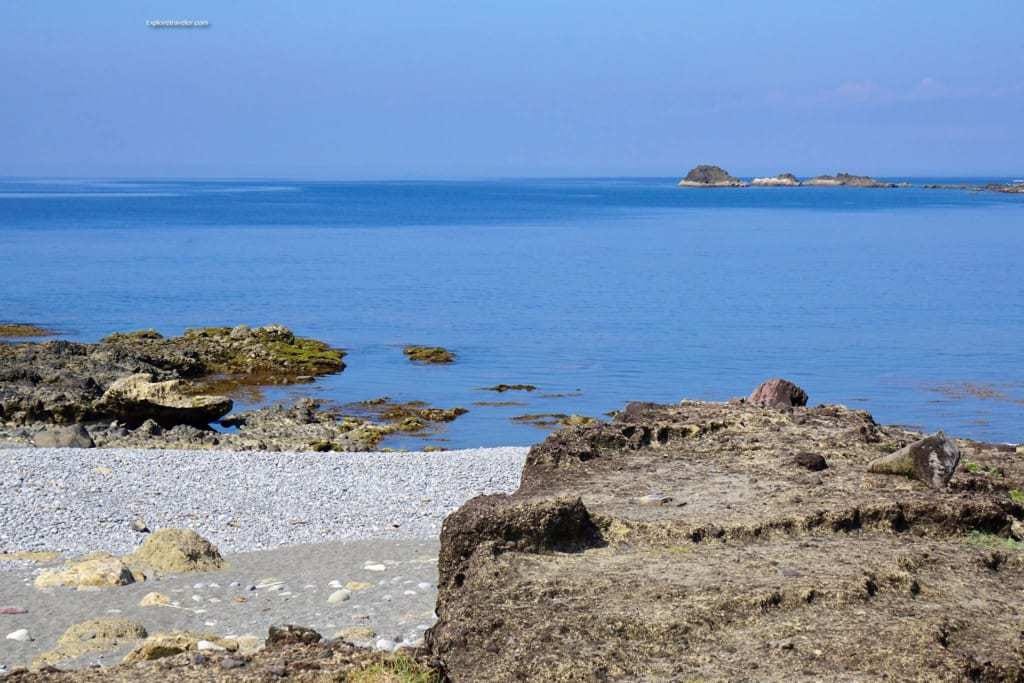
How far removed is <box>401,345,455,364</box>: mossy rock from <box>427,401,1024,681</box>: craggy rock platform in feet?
74.6

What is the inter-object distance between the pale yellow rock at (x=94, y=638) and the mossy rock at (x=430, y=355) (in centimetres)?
2324

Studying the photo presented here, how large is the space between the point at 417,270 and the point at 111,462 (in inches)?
1745

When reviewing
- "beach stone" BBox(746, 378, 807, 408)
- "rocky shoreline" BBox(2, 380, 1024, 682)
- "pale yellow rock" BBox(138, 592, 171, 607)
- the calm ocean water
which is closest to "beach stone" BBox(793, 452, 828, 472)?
"rocky shoreline" BBox(2, 380, 1024, 682)

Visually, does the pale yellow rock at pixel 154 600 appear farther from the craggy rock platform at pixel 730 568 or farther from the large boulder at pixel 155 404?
the large boulder at pixel 155 404

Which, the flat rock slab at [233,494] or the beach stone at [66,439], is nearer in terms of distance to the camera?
the flat rock slab at [233,494]

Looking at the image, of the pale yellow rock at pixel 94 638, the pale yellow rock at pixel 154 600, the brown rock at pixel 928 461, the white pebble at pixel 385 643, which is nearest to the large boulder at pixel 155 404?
the pale yellow rock at pixel 154 600

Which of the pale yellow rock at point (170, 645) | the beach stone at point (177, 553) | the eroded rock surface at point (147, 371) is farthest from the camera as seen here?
the eroded rock surface at point (147, 371)

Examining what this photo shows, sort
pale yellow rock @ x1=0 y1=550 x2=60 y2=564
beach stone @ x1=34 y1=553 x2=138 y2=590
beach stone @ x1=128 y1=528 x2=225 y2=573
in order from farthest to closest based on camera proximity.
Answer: pale yellow rock @ x1=0 y1=550 x2=60 y2=564, beach stone @ x1=128 y1=528 x2=225 y2=573, beach stone @ x1=34 y1=553 x2=138 y2=590

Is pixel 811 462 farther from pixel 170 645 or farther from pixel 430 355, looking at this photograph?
pixel 430 355

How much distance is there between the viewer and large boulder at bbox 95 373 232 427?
24.4 meters

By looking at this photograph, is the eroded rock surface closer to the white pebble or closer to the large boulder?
the large boulder

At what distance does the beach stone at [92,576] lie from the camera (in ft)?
39.9

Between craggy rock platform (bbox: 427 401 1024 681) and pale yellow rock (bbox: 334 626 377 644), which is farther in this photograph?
pale yellow rock (bbox: 334 626 377 644)

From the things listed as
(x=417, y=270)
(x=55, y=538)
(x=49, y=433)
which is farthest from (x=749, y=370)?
(x=417, y=270)
